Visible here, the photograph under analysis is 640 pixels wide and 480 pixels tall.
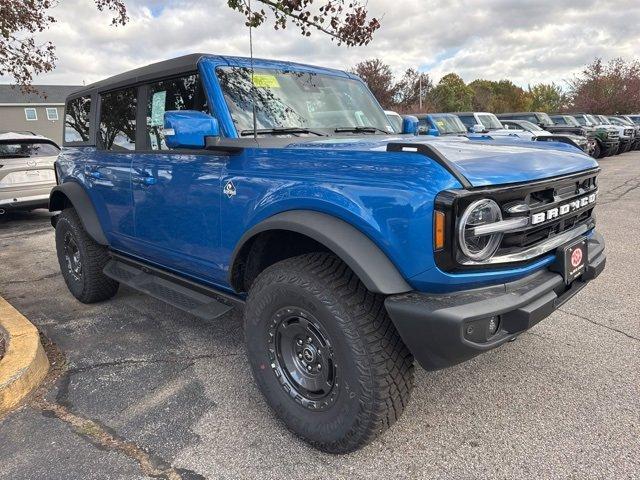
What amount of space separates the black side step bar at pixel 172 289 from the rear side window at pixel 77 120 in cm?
129

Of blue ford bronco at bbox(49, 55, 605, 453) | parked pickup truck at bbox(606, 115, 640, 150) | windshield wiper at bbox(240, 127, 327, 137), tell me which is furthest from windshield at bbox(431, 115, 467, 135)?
parked pickup truck at bbox(606, 115, 640, 150)

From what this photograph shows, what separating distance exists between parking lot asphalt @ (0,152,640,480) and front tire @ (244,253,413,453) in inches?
7.4

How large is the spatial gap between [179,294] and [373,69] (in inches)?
1484

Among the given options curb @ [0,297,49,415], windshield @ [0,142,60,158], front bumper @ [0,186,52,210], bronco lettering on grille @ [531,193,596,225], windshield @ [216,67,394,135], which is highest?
windshield @ [216,67,394,135]

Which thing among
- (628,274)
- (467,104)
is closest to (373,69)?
(467,104)

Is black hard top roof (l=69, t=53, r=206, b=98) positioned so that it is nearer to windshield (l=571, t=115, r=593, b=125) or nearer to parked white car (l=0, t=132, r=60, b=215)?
parked white car (l=0, t=132, r=60, b=215)

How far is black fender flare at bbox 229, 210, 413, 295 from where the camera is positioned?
2.03 meters

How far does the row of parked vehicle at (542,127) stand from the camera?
528 inches

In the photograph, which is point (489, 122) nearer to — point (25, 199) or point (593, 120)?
point (593, 120)

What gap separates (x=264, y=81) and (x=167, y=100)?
74 centimetres

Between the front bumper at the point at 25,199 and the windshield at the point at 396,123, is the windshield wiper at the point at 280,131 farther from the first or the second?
the front bumper at the point at 25,199

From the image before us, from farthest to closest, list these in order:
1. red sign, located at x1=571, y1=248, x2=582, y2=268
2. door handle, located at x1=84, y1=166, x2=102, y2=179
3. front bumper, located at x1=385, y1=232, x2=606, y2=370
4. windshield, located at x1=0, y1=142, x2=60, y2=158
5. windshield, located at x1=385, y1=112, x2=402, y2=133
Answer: windshield, located at x1=0, y1=142, x2=60, y2=158, windshield, located at x1=385, y1=112, x2=402, y2=133, door handle, located at x1=84, y1=166, x2=102, y2=179, red sign, located at x1=571, y1=248, x2=582, y2=268, front bumper, located at x1=385, y1=232, x2=606, y2=370

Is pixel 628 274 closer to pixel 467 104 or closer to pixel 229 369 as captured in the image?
pixel 229 369

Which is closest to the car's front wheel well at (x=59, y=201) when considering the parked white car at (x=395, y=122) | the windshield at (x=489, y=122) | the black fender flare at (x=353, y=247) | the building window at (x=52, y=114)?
the parked white car at (x=395, y=122)
